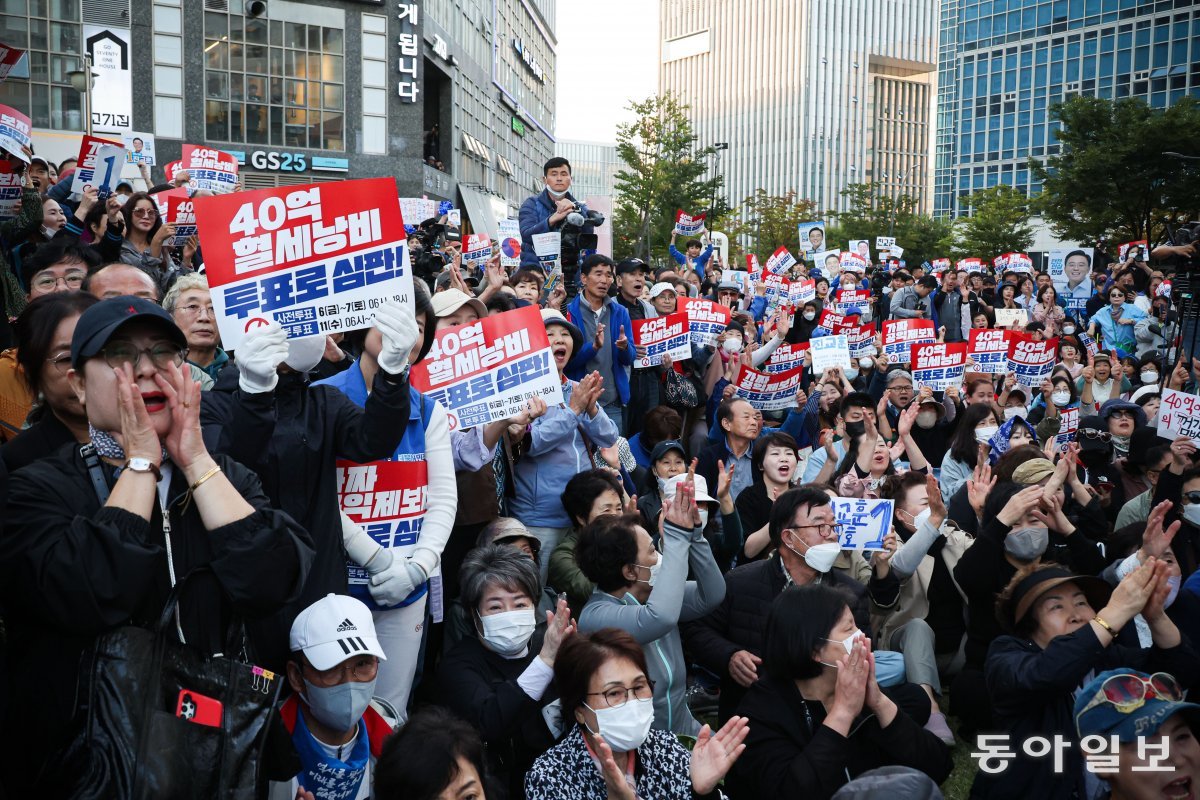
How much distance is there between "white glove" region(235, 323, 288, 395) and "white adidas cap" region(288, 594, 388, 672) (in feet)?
2.39

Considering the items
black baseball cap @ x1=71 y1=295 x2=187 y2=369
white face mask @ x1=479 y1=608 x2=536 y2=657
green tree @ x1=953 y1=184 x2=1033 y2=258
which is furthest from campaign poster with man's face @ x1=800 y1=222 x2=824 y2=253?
green tree @ x1=953 y1=184 x2=1033 y2=258

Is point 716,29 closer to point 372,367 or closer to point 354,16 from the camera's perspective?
point 354,16

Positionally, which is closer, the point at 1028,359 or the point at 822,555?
the point at 822,555

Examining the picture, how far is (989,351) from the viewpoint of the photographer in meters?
9.75

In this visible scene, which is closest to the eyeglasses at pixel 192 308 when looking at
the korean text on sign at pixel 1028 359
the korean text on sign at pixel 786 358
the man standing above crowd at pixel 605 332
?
the man standing above crowd at pixel 605 332

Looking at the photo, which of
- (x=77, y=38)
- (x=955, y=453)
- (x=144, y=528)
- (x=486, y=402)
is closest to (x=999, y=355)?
(x=955, y=453)

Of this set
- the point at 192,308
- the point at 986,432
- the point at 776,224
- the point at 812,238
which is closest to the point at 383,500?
the point at 192,308

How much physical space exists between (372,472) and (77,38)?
33.5 metres

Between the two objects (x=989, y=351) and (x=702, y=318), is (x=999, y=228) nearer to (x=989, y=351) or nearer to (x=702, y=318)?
(x=989, y=351)

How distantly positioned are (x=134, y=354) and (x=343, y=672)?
1.20 m

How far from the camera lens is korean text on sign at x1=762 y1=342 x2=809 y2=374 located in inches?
370

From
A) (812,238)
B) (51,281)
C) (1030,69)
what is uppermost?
(1030,69)

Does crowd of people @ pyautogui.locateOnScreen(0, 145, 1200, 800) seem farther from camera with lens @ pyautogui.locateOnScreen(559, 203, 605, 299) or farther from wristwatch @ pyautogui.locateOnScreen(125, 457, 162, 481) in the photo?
camera with lens @ pyautogui.locateOnScreen(559, 203, 605, 299)

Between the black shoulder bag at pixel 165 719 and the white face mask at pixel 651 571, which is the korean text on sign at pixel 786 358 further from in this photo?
the black shoulder bag at pixel 165 719
